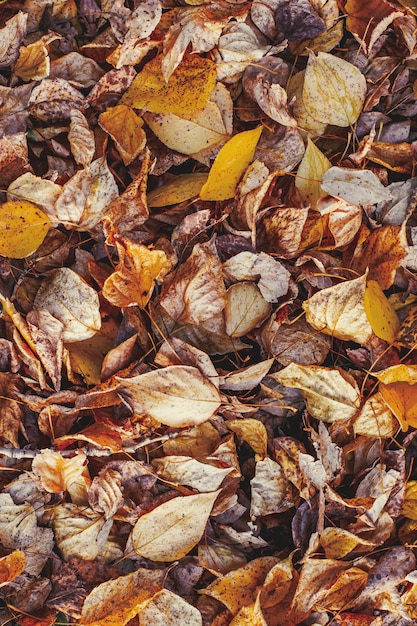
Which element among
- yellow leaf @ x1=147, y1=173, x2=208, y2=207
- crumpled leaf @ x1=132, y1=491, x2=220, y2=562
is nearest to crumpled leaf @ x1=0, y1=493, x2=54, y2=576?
Answer: crumpled leaf @ x1=132, y1=491, x2=220, y2=562

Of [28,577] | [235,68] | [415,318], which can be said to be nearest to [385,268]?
[415,318]

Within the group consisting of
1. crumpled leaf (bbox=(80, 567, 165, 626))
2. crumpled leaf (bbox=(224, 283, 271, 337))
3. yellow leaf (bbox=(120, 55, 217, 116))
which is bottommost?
crumpled leaf (bbox=(80, 567, 165, 626))

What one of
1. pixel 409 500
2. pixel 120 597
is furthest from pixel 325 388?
pixel 120 597

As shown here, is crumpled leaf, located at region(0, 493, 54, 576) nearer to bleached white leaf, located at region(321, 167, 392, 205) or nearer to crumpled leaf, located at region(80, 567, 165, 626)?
crumpled leaf, located at region(80, 567, 165, 626)

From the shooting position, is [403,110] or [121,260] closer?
[121,260]

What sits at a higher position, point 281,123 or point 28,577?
point 281,123

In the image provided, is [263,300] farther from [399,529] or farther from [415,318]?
[399,529]
